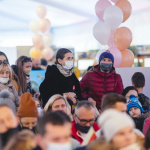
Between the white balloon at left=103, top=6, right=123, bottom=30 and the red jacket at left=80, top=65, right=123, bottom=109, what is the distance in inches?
58.8

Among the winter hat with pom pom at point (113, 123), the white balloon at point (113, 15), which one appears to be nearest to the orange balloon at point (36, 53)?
the white balloon at point (113, 15)

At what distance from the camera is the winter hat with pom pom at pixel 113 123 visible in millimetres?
1611

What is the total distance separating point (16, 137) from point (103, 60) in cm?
244

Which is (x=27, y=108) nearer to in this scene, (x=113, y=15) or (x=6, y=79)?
(x=6, y=79)

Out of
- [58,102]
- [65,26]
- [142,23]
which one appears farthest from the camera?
[65,26]

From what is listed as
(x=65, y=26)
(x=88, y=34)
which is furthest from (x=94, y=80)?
(x=65, y=26)

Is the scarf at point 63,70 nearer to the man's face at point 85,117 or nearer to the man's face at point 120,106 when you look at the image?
the man's face at point 85,117

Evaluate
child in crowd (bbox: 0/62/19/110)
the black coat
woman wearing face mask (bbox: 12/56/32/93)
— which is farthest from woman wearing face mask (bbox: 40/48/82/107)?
woman wearing face mask (bbox: 12/56/32/93)

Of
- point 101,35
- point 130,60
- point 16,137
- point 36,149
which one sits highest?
point 101,35

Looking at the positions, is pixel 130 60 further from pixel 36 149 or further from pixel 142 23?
pixel 142 23

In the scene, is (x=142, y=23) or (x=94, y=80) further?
(x=142, y=23)

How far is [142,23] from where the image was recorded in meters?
11.9

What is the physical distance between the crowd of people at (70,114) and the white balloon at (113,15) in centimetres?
106

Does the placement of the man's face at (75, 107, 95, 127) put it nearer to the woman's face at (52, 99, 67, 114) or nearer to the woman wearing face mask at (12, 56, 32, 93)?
the woman's face at (52, 99, 67, 114)
